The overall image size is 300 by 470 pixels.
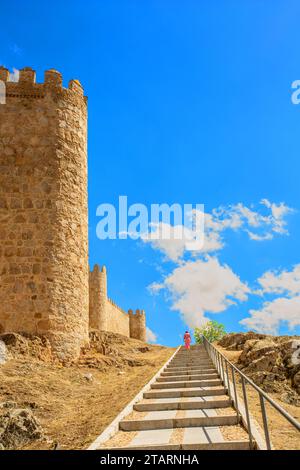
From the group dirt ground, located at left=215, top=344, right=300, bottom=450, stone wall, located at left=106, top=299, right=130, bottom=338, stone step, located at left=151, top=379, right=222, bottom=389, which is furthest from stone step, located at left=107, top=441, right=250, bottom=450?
stone wall, located at left=106, top=299, right=130, bottom=338

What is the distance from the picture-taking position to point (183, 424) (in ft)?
22.6

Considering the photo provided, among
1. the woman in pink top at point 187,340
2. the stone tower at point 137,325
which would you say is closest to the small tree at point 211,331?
the stone tower at point 137,325

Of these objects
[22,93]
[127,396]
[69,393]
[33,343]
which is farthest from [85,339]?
[22,93]

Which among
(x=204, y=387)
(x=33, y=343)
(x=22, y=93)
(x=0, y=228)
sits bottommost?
(x=204, y=387)

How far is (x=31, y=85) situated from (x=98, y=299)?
22.0m

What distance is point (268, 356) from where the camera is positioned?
14.2m

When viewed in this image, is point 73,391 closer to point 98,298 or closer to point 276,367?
point 276,367

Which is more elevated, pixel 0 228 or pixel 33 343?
pixel 0 228

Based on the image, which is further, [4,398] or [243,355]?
[243,355]

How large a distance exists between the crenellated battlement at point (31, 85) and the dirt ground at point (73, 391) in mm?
8736

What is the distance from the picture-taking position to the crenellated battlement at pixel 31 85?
15148mm

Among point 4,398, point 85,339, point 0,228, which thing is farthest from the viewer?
point 85,339

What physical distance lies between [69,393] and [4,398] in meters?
1.81
